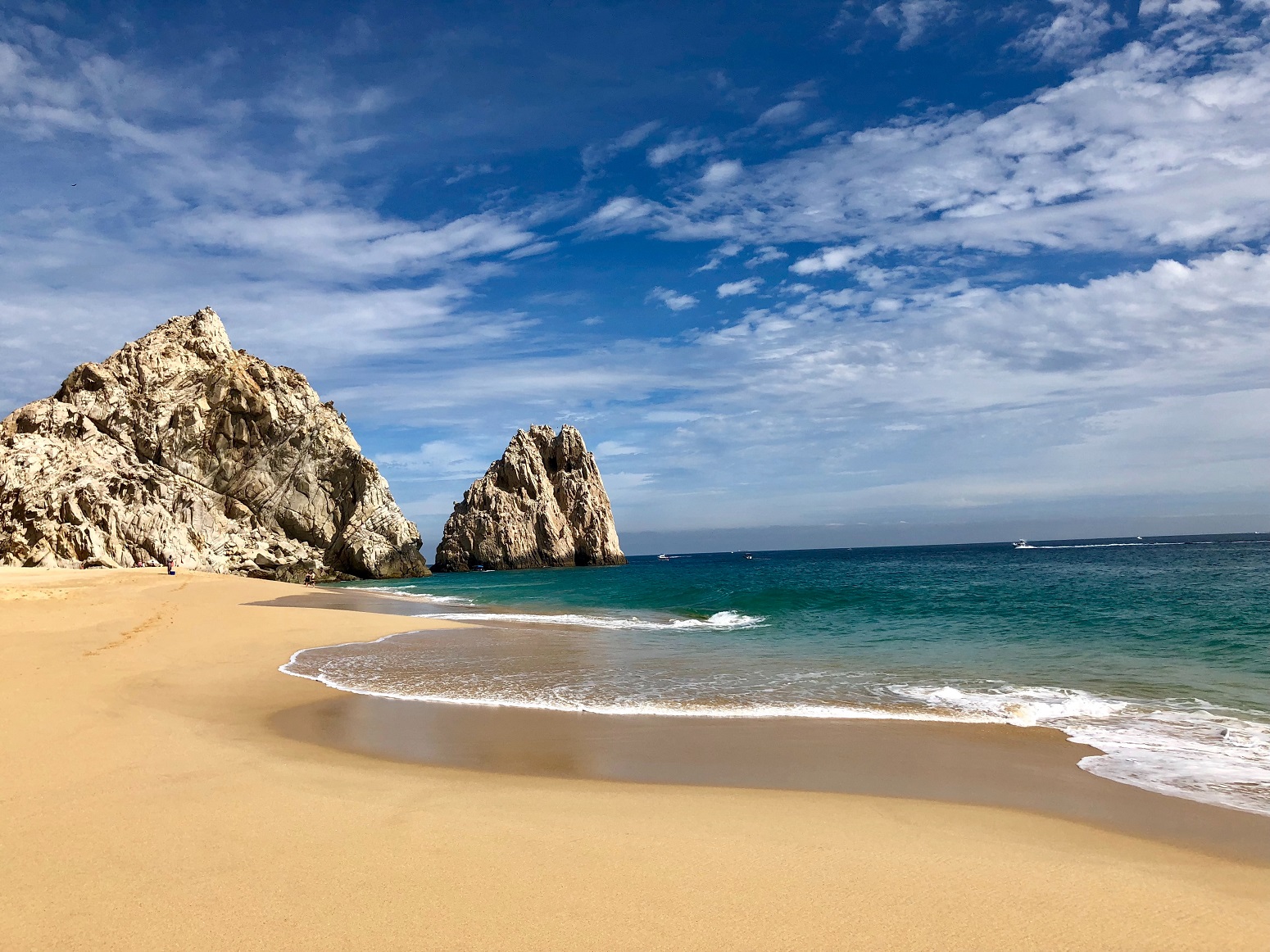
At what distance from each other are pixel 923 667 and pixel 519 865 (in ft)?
36.9

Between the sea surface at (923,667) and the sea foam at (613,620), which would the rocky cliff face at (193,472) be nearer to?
the sea surface at (923,667)

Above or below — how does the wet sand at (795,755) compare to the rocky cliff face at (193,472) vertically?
below

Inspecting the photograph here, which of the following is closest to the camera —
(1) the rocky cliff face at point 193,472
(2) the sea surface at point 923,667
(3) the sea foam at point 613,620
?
(2) the sea surface at point 923,667

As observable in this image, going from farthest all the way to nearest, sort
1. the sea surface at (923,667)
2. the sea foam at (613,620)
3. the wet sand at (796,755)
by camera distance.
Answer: the sea foam at (613,620) < the sea surface at (923,667) < the wet sand at (796,755)

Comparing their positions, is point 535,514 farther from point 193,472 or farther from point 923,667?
point 923,667

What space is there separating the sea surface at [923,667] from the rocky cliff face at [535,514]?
202 feet

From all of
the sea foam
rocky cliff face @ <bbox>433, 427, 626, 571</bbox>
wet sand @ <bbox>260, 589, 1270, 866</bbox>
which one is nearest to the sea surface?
the sea foam

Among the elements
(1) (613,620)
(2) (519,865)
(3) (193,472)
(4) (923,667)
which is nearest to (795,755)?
(2) (519,865)

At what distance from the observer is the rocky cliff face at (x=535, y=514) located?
89250 mm

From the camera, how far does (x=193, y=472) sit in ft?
179

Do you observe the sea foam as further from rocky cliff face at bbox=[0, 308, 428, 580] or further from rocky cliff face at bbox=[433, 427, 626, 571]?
rocky cliff face at bbox=[433, 427, 626, 571]

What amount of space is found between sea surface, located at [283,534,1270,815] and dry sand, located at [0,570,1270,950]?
291 centimetres

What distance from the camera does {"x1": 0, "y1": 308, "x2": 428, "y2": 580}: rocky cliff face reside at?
1812 inches

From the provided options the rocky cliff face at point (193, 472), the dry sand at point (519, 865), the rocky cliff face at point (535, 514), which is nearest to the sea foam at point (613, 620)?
the dry sand at point (519, 865)
